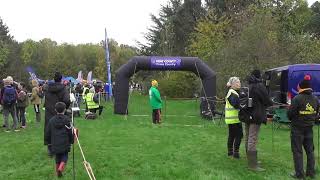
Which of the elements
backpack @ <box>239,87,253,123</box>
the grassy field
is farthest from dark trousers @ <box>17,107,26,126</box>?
backpack @ <box>239,87,253,123</box>

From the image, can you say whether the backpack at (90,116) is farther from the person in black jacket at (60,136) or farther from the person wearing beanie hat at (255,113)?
the person wearing beanie hat at (255,113)

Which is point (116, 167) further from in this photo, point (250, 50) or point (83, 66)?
point (83, 66)

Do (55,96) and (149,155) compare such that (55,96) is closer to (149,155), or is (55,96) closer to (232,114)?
(149,155)

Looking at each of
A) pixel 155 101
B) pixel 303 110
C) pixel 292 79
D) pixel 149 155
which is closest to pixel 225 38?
pixel 292 79

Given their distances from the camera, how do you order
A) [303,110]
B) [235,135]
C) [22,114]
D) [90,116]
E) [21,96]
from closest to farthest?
[303,110]
[235,135]
[21,96]
[22,114]
[90,116]

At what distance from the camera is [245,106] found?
368 inches

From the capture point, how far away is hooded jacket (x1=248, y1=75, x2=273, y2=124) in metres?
9.23

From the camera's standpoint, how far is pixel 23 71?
235 ft

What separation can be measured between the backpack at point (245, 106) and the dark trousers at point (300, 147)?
972 millimetres

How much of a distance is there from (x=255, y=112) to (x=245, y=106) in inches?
8.7

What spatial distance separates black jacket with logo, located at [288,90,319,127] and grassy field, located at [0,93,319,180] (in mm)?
1045

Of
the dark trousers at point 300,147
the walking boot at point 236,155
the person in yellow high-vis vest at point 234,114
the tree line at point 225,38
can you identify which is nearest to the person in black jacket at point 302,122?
the dark trousers at point 300,147

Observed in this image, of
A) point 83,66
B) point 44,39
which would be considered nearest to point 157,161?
point 83,66

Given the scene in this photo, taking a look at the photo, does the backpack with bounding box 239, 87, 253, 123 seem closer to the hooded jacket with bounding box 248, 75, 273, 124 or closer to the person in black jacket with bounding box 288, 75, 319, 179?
the hooded jacket with bounding box 248, 75, 273, 124
